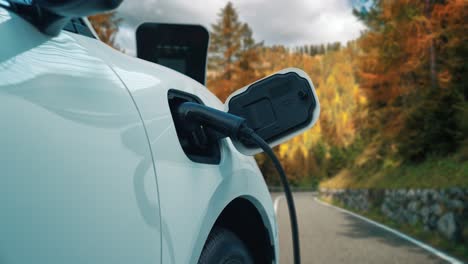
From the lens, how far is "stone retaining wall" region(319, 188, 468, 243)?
7.72 metres

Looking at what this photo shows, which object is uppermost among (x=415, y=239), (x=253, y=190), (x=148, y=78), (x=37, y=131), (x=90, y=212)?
(x=148, y=78)

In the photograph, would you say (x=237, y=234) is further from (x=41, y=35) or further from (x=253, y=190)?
(x=41, y=35)

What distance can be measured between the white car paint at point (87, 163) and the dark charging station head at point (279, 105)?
1.14ft

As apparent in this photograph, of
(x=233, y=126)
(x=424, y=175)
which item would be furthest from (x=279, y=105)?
(x=424, y=175)

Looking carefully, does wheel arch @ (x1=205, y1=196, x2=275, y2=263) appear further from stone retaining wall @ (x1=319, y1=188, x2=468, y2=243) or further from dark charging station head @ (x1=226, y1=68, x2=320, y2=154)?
stone retaining wall @ (x1=319, y1=188, x2=468, y2=243)

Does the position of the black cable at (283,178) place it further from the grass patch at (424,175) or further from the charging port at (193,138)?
the grass patch at (424,175)

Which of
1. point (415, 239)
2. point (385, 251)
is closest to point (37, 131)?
point (385, 251)

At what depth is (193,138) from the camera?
138cm

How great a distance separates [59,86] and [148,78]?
37 cm

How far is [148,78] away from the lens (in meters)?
1.23

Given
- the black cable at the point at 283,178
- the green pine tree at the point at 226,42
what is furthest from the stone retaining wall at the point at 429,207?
the green pine tree at the point at 226,42

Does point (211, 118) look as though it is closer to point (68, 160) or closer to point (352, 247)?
point (68, 160)

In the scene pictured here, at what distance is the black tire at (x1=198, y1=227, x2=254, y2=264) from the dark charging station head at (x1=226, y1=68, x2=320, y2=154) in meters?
0.35

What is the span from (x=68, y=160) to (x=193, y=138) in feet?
1.90
